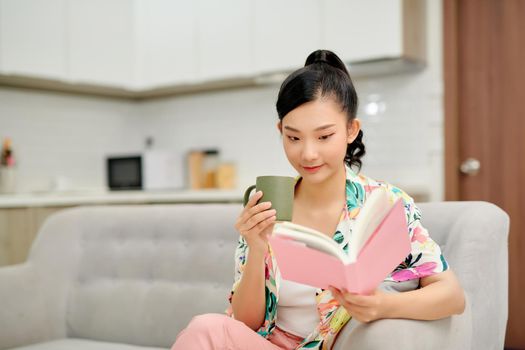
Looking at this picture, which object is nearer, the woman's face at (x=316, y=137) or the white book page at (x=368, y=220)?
the white book page at (x=368, y=220)

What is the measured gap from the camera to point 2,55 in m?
4.04

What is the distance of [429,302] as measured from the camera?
1430 mm

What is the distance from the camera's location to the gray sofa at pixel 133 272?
1.95m

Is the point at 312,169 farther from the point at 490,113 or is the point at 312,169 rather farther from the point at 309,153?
the point at 490,113

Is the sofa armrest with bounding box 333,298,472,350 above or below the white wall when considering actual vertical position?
below

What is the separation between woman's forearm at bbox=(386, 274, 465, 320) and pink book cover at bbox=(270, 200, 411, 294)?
94 mm

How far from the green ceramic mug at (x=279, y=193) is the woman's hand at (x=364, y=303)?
195mm

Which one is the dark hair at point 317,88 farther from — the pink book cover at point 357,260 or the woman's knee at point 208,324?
the woman's knee at point 208,324

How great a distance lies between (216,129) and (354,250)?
374cm

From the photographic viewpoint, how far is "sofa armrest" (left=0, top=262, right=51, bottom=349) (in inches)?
90.9

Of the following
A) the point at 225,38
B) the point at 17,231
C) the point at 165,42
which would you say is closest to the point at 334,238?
the point at 17,231

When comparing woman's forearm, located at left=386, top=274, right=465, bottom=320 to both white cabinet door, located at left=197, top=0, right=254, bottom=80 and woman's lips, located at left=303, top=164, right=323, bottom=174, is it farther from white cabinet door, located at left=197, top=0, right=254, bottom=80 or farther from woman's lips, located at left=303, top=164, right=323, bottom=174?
white cabinet door, located at left=197, top=0, right=254, bottom=80

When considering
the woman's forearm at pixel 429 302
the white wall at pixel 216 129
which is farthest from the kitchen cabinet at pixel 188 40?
the woman's forearm at pixel 429 302

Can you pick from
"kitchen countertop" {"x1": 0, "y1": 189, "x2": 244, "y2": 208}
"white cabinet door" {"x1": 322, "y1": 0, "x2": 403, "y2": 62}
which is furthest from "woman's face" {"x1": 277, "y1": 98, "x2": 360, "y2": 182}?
"kitchen countertop" {"x1": 0, "y1": 189, "x2": 244, "y2": 208}
